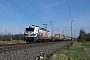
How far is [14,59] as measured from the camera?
11.6 meters

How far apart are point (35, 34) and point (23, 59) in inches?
1098

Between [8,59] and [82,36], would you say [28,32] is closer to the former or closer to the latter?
[8,59]

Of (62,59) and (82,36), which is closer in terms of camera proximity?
(62,59)

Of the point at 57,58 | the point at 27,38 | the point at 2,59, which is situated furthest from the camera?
the point at 27,38

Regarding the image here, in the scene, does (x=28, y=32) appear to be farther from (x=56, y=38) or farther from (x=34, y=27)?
(x=56, y=38)

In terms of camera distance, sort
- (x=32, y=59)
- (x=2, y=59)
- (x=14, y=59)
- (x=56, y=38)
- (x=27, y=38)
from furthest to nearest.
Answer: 1. (x=56, y=38)
2. (x=27, y=38)
3. (x=32, y=59)
4. (x=14, y=59)
5. (x=2, y=59)

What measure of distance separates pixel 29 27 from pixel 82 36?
221 ft

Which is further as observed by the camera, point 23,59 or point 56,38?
point 56,38

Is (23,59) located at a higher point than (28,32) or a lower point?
lower

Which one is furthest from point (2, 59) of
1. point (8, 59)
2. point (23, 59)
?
point (23, 59)

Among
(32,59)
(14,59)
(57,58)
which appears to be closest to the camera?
(14,59)

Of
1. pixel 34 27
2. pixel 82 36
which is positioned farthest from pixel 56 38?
pixel 34 27

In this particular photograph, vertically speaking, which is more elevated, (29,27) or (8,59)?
(29,27)

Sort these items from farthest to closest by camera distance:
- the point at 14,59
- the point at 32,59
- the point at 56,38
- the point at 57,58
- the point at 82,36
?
the point at 82,36, the point at 56,38, the point at 57,58, the point at 32,59, the point at 14,59
